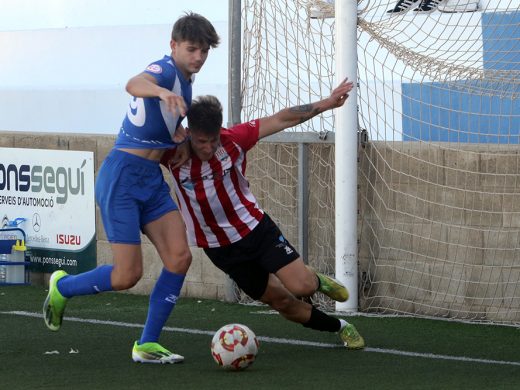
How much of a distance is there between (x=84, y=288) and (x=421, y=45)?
3412 mm

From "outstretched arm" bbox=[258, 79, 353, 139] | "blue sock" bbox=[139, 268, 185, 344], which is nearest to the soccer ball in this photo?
"blue sock" bbox=[139, 268, 185, 344]

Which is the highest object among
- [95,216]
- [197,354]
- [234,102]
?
[234,102]

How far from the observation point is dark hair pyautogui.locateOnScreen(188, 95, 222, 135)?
645 cm

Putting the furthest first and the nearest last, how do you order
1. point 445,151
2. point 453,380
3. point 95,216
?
point 95,216, point 445,151, point 453,380

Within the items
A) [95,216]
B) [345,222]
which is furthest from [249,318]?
[95,216]

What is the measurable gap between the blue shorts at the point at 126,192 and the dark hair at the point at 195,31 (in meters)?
0.69

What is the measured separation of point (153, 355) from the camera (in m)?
6.61

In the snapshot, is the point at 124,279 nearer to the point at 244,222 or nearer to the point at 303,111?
the point at 244,222

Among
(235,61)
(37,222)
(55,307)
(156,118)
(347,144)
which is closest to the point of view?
(156,118)

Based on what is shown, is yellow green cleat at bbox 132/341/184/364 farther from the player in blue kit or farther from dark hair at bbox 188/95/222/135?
dark hair at bbox 188/95/222/135

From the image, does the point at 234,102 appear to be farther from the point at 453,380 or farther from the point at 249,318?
the point at 453,380

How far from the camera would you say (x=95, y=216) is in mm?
10609

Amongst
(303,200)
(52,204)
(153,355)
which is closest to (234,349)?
(153,355)

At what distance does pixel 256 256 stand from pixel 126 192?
847 mm
